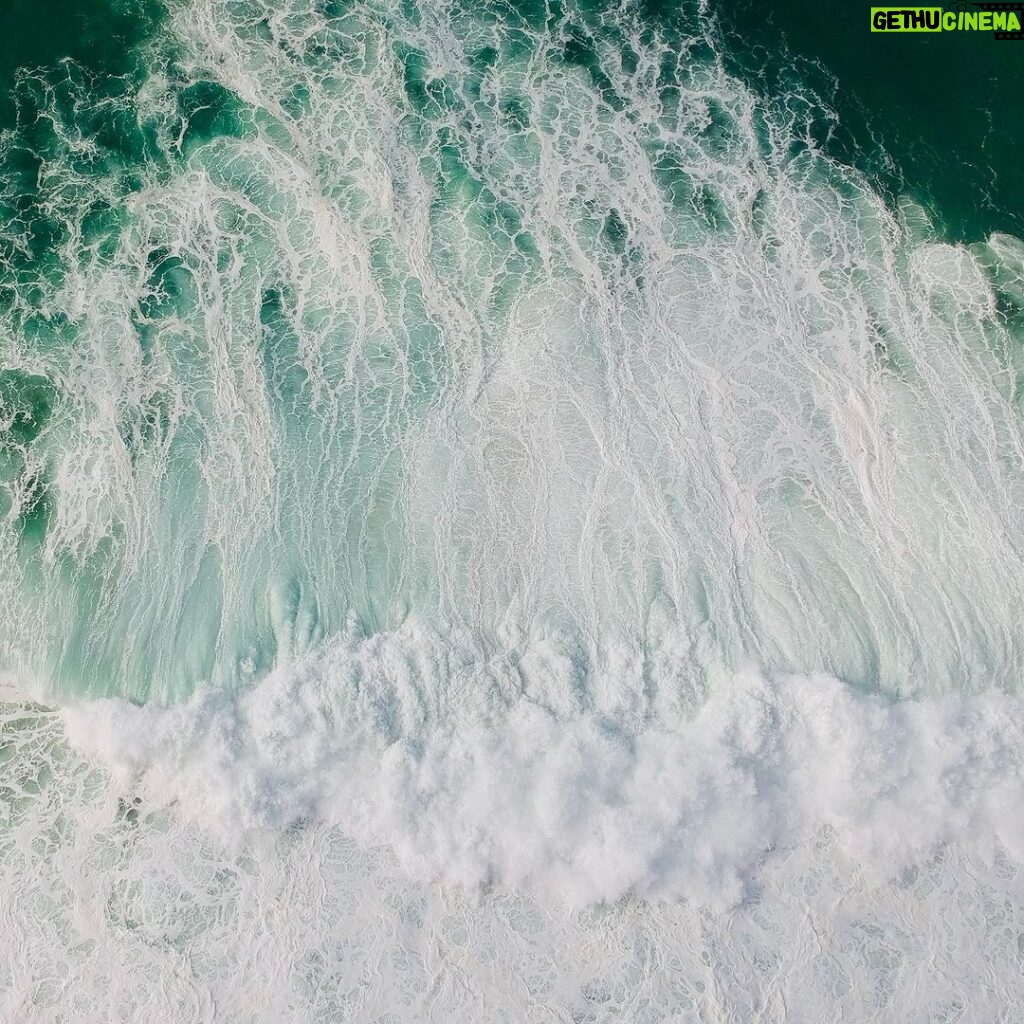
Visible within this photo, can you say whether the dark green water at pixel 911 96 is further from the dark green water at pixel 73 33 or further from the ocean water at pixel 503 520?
the dark green water at pixel 73 33

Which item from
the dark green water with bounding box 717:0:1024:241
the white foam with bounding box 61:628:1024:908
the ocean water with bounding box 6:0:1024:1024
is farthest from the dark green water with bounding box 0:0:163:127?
the white foam with bounding box 61:628:1024:908

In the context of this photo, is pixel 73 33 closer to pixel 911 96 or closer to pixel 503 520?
pixel 503 520

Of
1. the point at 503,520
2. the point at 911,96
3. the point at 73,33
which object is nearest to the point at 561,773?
the point at 503,520

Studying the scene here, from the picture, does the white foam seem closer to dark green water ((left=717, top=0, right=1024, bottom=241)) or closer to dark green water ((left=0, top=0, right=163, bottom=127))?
dark green water ((left=717, top=0, right=1024, bottom=241))

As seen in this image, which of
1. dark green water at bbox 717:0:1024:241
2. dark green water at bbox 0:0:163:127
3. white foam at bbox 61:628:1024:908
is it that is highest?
dark green water at bbox 717:0:1024:241

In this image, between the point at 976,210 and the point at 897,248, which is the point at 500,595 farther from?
the point at 976,210

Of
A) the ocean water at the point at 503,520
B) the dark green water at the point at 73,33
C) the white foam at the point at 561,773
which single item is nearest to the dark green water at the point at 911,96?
the ocean water at the point at 503,520

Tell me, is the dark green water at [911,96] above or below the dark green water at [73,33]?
above

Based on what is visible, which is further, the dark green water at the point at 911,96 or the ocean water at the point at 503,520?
the dark green water at the point at 911,96
